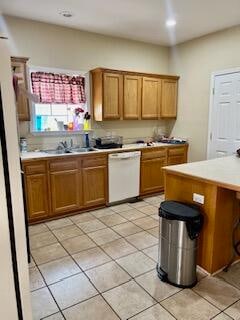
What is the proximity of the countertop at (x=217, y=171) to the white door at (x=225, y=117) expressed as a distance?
1.32m

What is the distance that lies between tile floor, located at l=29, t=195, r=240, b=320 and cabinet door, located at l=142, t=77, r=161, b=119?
225 cm

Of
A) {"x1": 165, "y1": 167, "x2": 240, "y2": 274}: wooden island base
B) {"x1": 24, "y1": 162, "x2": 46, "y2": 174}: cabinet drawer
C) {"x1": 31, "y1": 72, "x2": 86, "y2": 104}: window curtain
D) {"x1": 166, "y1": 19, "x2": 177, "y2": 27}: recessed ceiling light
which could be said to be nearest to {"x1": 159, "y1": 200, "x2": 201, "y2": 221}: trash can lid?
{"x1": 165, "y1": 167, "x2": 240, "y2": 274}: wooden island base

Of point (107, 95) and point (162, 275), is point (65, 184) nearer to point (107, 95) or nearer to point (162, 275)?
point (107, 95)

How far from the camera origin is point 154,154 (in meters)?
4.37

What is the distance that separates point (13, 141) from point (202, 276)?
7.18 feet

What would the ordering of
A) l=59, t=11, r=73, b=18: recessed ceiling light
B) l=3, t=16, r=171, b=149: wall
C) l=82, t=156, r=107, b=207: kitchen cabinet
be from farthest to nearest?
1. l=82, t=156, r=107, b=207: kitchen cabinet
2. l=3, t=16, r=171, b=149: wall
3. l=59, t=11, r=73, b=18: recessed ceiling light

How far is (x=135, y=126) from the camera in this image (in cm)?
486

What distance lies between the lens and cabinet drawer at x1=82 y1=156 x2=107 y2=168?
364 centimetres

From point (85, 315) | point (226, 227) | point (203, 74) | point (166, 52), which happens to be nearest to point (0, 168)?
point (85, 315)

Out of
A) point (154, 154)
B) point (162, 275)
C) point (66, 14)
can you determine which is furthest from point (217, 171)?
point (66, 14)

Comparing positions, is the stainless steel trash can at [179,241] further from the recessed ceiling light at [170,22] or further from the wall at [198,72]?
the recessed ceiling light at [170,22]

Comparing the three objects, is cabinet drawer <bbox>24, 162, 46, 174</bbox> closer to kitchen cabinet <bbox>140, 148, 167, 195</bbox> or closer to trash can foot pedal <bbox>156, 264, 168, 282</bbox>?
kitchen cabinet <bbox>140, 148, 167, 195</bbox>

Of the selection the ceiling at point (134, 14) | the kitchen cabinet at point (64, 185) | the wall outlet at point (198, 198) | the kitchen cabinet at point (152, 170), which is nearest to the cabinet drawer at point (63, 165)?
the kitchen cabinet at point (64, 185)

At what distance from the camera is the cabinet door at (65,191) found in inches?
136
